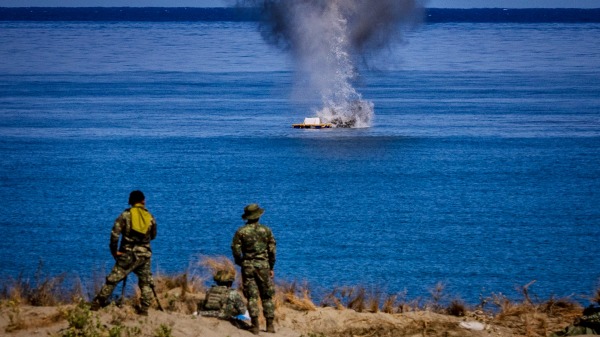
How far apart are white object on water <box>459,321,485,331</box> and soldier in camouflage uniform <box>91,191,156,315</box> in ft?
17.7

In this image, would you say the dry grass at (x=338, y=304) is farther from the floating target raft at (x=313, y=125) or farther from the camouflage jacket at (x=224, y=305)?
the floating target raft at (x=313, y=125)

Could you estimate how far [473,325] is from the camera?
1802cm

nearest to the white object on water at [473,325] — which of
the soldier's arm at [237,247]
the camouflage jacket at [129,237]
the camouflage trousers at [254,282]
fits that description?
the camouflage trousers at [254,282]

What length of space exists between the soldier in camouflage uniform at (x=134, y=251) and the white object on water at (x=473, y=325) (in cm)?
538

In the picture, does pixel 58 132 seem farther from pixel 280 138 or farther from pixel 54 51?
pixel 54 51

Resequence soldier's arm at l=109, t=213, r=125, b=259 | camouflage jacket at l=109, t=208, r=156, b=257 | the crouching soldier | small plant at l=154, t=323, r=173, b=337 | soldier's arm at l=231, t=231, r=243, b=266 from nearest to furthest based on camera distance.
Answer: small plant at l=154, t=323, r=173, b=337, soldier's arm at l=109, t=213, r=125, b=259, camouflage jacket at l=109, t=208, r=156, b=257, soldier's arm at l=231, t=231, r=243, b=266, the crouching soldier

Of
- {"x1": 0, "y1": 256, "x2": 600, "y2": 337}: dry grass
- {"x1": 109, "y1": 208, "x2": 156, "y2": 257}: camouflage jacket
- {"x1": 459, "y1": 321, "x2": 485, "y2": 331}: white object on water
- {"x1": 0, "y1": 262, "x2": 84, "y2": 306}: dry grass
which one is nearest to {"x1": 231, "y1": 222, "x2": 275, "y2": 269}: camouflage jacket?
{"x1": 109, "y1": 208, "x2": 156, "y2": 257}: camouflage jacket

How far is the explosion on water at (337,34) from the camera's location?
197 feet

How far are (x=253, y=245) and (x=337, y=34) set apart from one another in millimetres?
46035

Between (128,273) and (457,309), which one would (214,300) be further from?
(457,309)

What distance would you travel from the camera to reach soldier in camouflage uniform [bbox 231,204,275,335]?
51.9ft

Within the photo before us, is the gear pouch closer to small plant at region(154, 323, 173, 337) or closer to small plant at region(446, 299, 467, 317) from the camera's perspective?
small plant at region(154, 323, 173, 337)

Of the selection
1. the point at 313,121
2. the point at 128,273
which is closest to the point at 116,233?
the point at 128,273

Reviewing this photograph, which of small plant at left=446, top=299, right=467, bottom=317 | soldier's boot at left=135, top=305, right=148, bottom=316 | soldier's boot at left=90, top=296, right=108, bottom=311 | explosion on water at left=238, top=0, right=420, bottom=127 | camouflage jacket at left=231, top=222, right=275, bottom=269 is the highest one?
explosion on water at left=238, top=0, right=420, bottom=127
